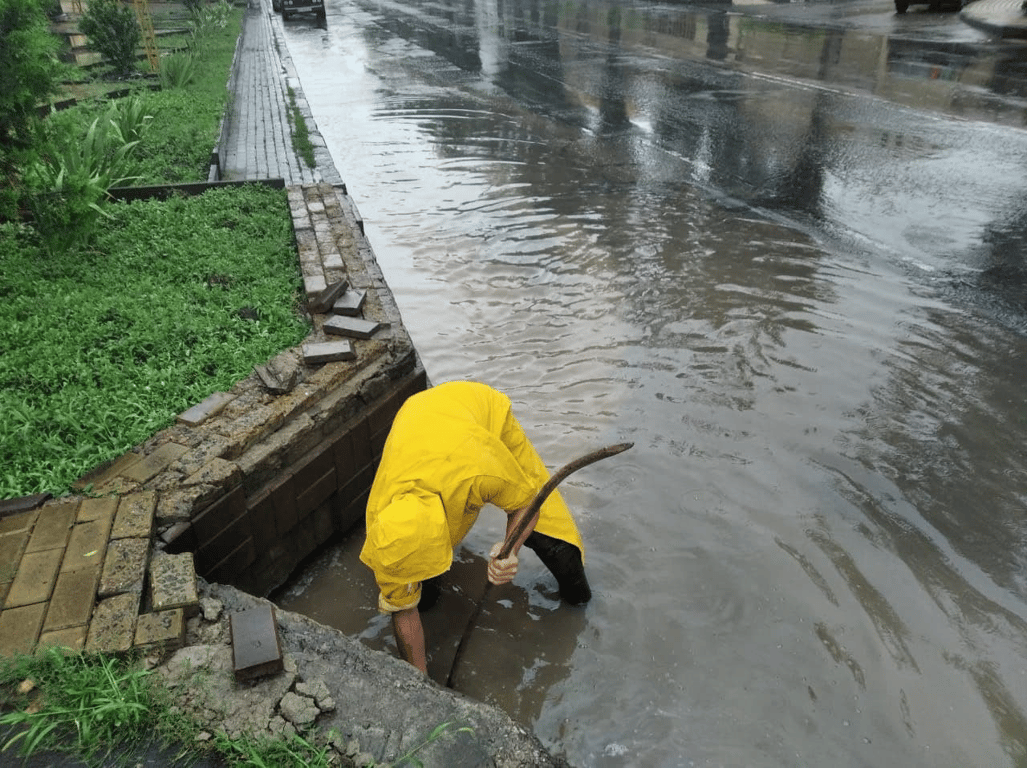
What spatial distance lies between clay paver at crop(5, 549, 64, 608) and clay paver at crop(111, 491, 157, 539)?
224 mm

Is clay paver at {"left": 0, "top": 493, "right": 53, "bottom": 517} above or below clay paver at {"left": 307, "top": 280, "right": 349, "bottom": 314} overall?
below

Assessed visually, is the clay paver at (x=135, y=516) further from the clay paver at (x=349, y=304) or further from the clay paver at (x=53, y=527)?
the clay paver at (x=349, y=304)

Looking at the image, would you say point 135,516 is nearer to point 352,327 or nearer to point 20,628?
point 20,628

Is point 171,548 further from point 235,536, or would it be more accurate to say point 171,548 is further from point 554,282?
point 554,282

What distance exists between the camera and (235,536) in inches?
135

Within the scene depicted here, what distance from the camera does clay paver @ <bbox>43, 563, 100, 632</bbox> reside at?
2.66 metres

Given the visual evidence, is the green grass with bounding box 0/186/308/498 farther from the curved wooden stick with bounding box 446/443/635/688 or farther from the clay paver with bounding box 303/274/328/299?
the curved wooden stick with bounding box 446/443/635/688

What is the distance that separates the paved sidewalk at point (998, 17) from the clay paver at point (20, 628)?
68.4 ft

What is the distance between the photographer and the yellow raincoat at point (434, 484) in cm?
261

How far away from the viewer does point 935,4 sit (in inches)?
815

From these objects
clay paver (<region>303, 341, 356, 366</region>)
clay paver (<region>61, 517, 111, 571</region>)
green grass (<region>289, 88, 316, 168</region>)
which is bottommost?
clay paver (<region>61, 517, 111, 571</region>)

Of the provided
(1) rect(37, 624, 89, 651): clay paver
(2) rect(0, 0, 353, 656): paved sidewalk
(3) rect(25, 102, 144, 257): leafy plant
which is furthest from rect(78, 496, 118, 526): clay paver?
(3) rect(25, 102, 144, 257): leafy plant

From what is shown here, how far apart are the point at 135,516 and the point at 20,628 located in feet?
1.99

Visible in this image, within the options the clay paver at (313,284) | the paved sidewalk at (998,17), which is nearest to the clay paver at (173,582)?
the clay paver at (313,284)
